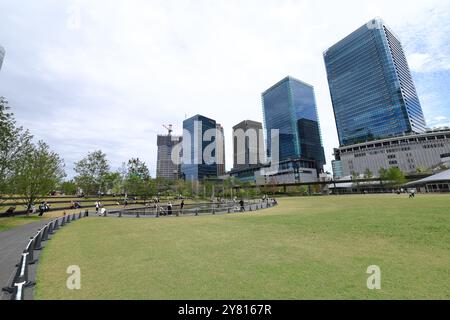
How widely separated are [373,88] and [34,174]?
158m

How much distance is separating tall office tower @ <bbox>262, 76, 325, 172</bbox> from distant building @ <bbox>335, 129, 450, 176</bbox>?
114 ft

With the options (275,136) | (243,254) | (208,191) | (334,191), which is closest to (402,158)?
(334,191)

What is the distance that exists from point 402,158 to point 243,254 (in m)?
138

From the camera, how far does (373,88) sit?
126 m

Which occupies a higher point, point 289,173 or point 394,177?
point 289,173

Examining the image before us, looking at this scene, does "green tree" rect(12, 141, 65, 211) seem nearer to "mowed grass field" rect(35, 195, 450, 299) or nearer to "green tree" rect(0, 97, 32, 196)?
"green tree" rect(0, 97, 32, 196)

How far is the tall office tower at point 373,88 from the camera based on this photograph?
4653 inches

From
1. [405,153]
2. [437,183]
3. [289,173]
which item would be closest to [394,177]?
[437,183]

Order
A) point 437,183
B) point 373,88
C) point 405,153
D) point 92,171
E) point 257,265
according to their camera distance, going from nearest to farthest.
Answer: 1. point 257,265
2. point 92,171
3. point 437,183
4. point 405,153
5. point 373,88

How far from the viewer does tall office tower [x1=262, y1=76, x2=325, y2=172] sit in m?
155

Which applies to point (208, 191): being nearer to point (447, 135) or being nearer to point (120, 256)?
point (120, 256)

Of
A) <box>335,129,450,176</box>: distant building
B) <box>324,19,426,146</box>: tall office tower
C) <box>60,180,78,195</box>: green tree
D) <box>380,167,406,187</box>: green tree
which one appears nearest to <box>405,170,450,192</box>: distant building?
<box>380,167,406,187</box>: green tree

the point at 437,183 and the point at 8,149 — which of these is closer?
the point at 8,149

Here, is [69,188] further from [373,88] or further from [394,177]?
[373,88]
